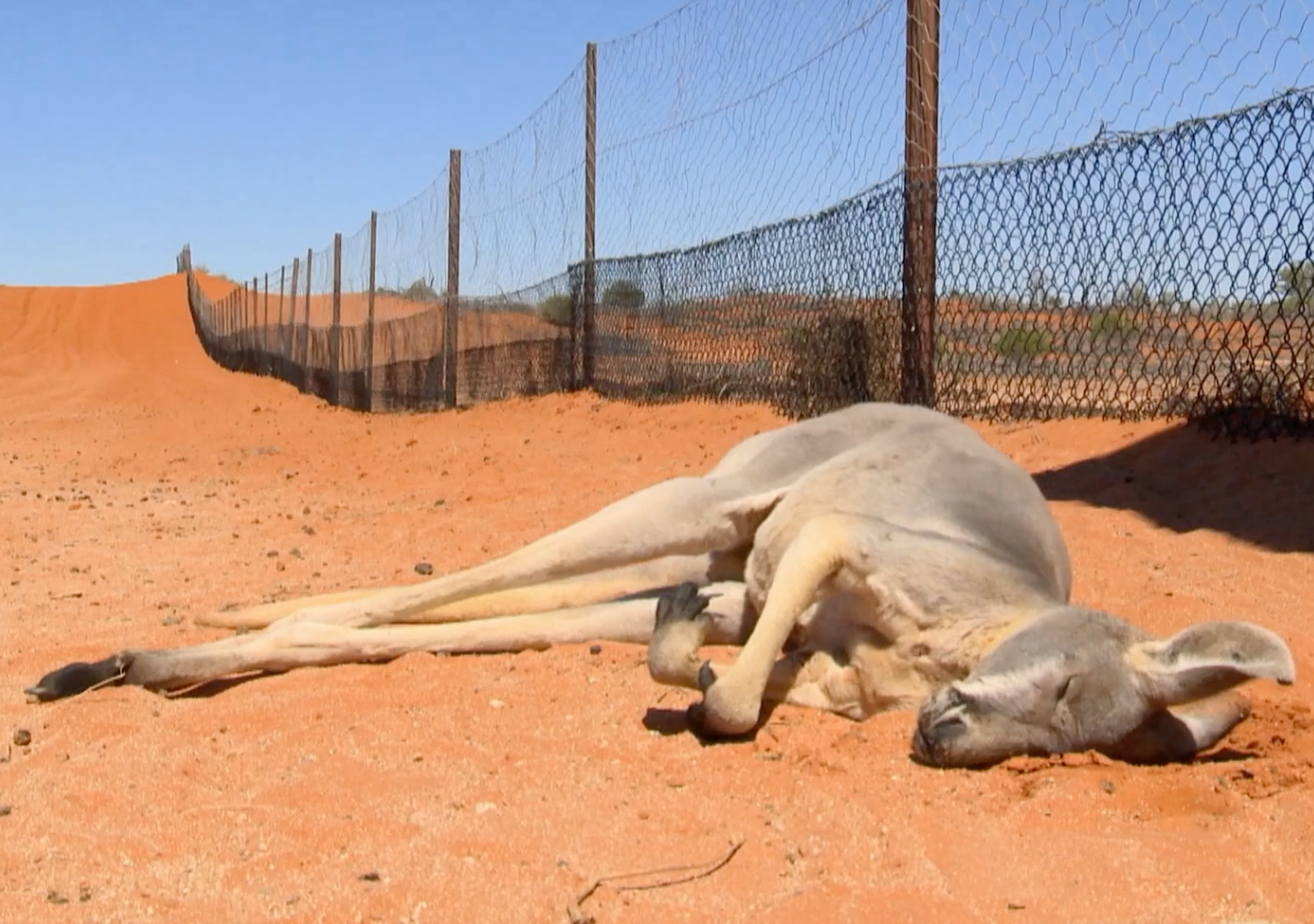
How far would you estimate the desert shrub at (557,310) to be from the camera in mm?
14438

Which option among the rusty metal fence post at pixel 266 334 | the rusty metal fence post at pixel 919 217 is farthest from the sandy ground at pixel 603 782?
the rusty metal fence post at pixel 266 334

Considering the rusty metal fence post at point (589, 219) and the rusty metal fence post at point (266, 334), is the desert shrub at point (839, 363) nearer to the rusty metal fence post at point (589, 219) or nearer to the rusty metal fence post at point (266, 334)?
the rusty metal fence post at point (589, 219)

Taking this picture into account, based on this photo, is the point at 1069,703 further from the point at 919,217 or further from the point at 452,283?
the point at 452,283

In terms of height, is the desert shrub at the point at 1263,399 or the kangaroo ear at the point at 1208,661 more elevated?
the desert shrub at the point at 1263,399

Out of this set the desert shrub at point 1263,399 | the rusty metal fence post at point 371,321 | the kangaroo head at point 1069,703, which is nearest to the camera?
the kangaroo head at point 1069,703

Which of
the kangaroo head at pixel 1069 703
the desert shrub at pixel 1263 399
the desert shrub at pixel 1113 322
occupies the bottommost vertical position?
the kangaroo head at pixel 1069 703

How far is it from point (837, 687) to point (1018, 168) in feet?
13.7

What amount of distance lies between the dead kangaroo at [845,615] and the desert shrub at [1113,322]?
2.20 metres

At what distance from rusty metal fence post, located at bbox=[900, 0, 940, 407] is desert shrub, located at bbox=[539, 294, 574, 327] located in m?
6.47

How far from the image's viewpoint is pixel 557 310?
1480 cm

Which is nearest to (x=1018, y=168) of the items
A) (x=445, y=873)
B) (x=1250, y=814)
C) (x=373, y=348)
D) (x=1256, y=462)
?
(x=1256, y=462)

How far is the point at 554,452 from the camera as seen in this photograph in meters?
11.2

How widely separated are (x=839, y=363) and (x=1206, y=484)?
9.87 feet

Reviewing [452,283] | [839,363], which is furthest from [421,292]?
[839,363]
